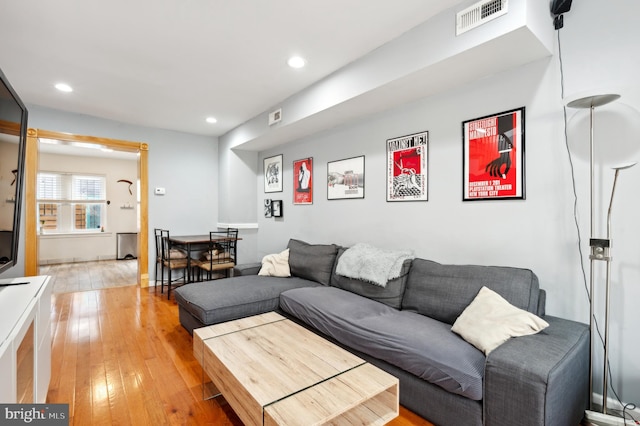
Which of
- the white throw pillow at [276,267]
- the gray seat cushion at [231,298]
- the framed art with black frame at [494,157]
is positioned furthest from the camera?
the white throw pillow at [276,267]

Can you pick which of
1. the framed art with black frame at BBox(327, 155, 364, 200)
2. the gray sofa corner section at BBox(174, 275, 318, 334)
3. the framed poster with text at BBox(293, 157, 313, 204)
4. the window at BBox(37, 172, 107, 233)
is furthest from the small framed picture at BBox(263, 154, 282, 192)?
the window at BBox(37, 172, 107, 233)

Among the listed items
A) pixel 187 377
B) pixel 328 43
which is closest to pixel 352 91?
pixel 328 43

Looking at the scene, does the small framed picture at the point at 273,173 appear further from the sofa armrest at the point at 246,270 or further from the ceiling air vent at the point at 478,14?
the ceiling air vent at the point at 478,14

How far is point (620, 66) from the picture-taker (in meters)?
1.83

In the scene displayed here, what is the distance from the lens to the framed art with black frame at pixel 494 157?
2234mm

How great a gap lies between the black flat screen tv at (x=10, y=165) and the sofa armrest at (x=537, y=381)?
265 centimetres

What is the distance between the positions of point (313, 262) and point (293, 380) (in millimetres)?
1904

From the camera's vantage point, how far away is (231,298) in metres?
2.82

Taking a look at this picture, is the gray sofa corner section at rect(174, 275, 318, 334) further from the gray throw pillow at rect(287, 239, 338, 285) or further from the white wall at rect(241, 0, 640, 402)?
the white wall at rect(241, 0, 640, 402)

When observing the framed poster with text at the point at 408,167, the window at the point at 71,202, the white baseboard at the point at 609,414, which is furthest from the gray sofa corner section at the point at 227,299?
the window at the point at 71,202

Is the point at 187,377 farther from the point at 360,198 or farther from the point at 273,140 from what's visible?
the point at 273,140

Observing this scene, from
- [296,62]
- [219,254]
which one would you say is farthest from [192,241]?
[296,62]

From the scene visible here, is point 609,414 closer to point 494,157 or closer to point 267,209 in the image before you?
point 494,157

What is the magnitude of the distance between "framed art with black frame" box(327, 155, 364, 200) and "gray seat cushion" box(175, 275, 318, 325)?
A: 1099 millimetres
